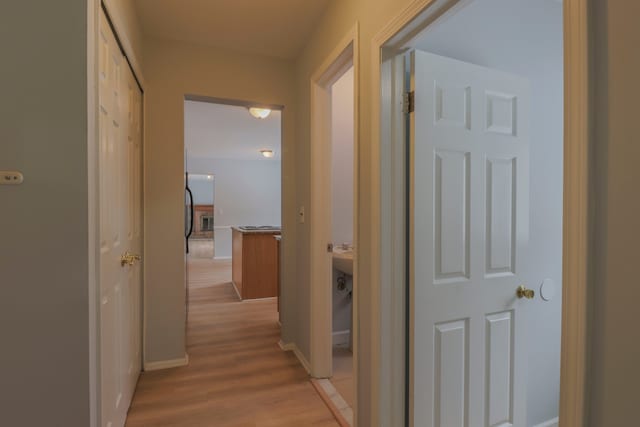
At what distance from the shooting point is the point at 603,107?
25.0 inches

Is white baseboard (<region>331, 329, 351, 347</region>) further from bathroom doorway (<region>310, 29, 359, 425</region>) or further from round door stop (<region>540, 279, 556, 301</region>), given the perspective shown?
round door stop (<region>540, 279, 556, 301</region>)

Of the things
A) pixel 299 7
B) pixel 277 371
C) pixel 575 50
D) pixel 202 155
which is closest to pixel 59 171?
pixel 575 50

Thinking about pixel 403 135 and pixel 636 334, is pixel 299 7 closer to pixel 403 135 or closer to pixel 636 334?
pixel 403 135

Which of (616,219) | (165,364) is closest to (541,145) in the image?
(616,219)

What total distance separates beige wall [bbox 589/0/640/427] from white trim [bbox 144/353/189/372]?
2.57 metres

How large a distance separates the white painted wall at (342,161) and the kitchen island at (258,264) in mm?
1612

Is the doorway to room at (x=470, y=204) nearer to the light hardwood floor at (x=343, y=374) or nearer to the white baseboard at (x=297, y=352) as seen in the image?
the light hardwood floor at (x=343, y=374)

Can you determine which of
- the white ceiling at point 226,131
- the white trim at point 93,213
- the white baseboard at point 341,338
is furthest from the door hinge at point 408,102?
the white ceiling at point 226,131

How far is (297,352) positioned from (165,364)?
3.44ft

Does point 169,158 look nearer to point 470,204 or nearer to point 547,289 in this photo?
point 470,204

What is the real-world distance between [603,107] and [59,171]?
1485 mm

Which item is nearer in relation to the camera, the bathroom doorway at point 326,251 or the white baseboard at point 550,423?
the white baseboard at point 550,423

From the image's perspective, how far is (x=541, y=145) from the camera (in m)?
1.72

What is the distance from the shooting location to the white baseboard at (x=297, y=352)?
7.72 feet
